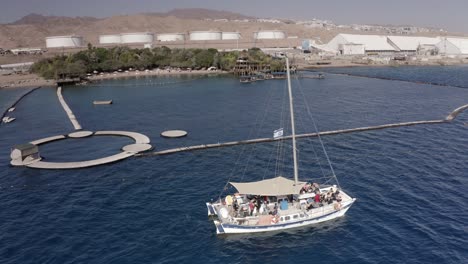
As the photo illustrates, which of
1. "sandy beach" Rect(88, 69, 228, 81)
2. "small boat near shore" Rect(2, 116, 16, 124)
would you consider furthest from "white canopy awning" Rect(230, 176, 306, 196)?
"sandy beach" Rect(88, 69, 228, 81)

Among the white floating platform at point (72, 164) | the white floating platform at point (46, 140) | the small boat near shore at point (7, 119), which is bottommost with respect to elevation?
the white floating platform at point (72, 164)

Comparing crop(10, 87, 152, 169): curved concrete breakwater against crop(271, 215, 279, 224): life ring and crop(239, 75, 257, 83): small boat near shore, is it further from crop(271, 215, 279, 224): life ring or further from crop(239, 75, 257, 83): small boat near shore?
crop(239, 75, 257, 83): small boat near shore

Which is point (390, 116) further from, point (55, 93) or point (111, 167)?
point (55, 93)

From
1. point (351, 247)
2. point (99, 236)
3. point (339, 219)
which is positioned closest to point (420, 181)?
point (339, 219)

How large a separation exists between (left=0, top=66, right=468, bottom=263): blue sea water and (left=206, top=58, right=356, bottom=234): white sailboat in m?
1.15

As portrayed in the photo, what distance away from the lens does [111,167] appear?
192 feet

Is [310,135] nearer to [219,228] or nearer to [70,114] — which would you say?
[219,228]

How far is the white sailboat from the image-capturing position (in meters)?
39.6

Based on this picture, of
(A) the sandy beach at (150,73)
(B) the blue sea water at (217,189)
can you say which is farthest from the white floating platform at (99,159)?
(A) the sandy beach at (150,73)

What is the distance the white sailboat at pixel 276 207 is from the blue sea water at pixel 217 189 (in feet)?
3.77

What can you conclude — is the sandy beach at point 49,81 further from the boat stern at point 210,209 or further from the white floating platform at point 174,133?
the boat stern at point 210,209

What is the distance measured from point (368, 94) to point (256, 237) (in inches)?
3853

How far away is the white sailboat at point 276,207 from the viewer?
39.6m

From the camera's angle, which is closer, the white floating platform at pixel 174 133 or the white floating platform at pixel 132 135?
the white floating platform at pixel 132 135
